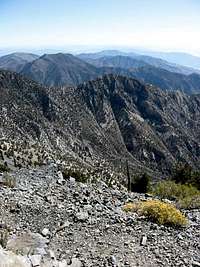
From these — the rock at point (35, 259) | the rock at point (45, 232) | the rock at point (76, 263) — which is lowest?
the rock at point (45, 232)

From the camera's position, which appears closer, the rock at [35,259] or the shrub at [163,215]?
the rock at [35,259]

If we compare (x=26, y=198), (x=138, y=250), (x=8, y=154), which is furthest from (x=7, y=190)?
(x=8, y=154)

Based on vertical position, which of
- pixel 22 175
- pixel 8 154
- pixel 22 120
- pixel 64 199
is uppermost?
pixel 64 199

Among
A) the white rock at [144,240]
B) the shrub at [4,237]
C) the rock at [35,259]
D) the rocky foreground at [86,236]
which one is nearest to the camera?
the rock at [35,259]

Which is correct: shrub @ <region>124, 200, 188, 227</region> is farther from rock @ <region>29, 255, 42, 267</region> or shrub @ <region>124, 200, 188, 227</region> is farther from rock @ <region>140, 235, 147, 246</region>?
rock @ <region>29, 255, 42, 267</region>

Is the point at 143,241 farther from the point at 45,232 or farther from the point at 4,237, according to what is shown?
the point at 4,237

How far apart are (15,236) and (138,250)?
4.78m

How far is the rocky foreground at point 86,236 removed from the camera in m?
14.9

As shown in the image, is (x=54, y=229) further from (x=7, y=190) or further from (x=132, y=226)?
(x=7, y=190)

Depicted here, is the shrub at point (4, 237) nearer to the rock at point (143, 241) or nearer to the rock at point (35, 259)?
the rock at point (35, 259)

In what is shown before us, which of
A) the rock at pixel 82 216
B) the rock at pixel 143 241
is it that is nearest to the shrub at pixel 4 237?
the rock at pixel 82 216

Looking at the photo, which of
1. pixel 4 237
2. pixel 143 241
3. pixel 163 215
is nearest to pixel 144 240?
pixel 143 241

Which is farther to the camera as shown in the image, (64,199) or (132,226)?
(64,199)

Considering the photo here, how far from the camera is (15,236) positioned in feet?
55.5
